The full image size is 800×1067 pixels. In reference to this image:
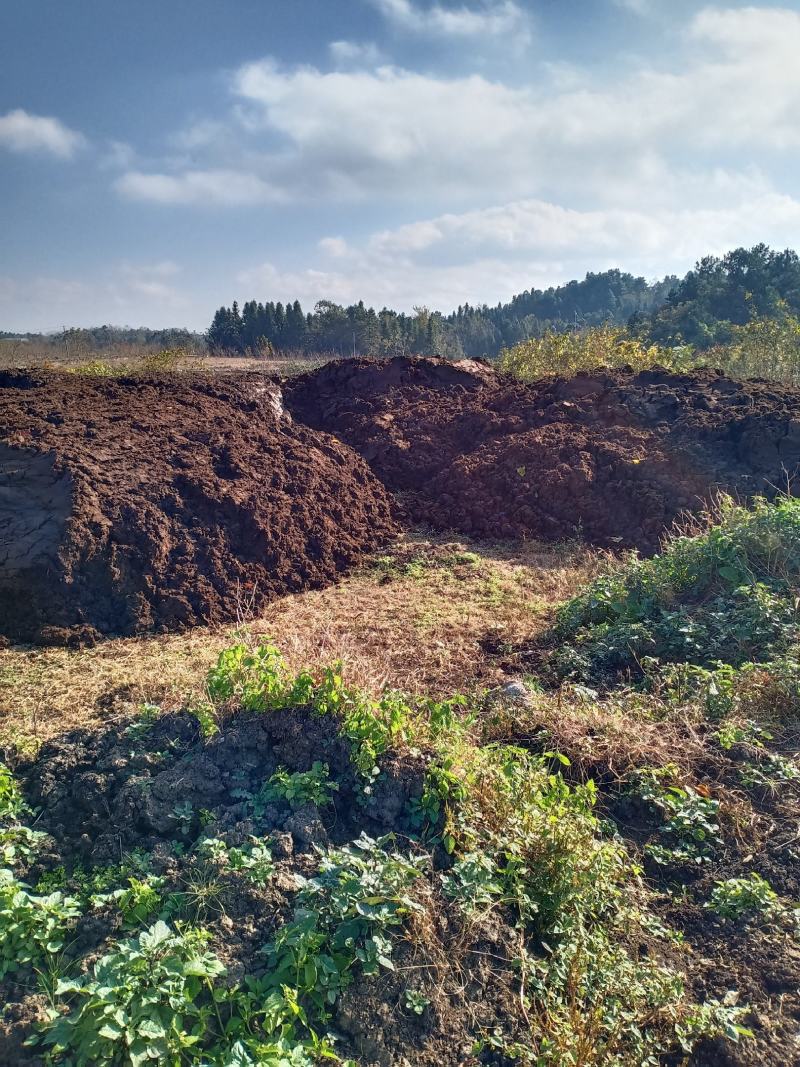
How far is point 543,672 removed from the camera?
509cm

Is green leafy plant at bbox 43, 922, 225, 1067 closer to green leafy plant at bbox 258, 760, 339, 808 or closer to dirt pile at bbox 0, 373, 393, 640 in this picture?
green leafy plant at bbox 258, 760, 339, 808

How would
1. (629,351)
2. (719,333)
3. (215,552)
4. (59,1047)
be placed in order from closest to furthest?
(59,1047), (215,552), (629,351), (719,333)

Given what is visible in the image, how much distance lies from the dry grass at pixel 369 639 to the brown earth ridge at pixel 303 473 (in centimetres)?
37

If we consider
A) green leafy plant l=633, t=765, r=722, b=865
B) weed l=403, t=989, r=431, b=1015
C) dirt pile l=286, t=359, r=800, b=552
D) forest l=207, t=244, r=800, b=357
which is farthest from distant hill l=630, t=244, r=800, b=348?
weed l=403, t=989, r=431, b=1015

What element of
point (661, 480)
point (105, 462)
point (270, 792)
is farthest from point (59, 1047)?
point (661, 480)

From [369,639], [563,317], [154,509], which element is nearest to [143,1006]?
[369,639]

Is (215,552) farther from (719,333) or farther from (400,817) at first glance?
(719,333)

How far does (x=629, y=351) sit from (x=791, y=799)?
12597 mm

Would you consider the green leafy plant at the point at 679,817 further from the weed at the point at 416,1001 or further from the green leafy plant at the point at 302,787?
the green leafy plant at the point at 302,787

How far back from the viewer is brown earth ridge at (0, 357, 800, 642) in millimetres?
6039

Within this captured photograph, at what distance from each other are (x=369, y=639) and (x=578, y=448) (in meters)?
5.16

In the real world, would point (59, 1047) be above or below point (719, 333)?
below

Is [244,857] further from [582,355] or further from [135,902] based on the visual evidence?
[582,355]

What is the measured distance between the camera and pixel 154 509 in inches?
259
